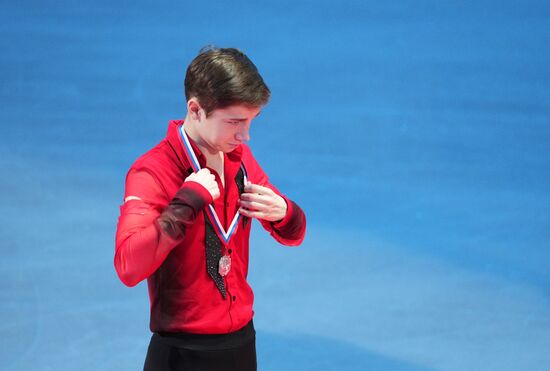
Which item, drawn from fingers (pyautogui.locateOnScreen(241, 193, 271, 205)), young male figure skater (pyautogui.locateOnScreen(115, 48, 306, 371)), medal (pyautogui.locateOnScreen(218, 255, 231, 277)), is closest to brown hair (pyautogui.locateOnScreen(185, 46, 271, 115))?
young male figure skater (pyautogui.locateOnScreen(115, 48, 306, 371))

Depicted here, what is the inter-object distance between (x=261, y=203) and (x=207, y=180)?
222mm

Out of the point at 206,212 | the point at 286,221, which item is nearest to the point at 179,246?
the point at 206,212

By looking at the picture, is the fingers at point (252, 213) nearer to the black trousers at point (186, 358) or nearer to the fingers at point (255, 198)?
the fingers at point (255, 198)

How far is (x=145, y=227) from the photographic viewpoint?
2111mm

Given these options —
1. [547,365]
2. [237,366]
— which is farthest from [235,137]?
[547,365]

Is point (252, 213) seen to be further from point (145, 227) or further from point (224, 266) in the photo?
point (145, 227)

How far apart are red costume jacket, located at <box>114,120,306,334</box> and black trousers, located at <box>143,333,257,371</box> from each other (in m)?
0.06

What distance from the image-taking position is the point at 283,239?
8.27 ft

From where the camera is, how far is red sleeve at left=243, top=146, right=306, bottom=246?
7.98ft

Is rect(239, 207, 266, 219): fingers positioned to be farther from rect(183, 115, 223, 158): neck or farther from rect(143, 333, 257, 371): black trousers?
rect(143, 333, 257, 371): black trousers

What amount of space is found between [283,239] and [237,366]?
362 millimetres

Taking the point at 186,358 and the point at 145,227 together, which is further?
the point at 186,358

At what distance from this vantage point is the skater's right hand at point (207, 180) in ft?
7.11

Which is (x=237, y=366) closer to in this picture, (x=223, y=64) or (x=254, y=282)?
(x=223, y=64)
